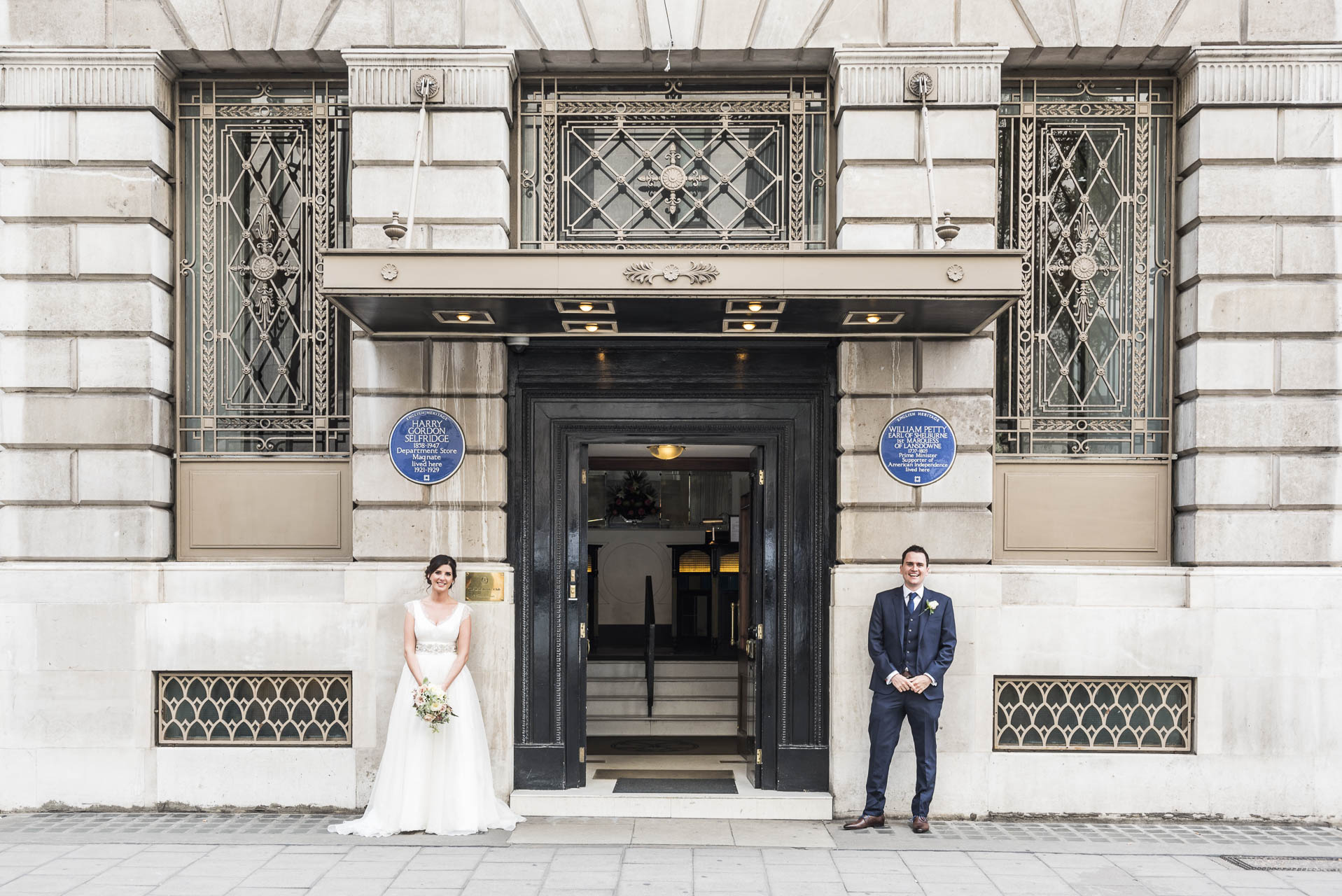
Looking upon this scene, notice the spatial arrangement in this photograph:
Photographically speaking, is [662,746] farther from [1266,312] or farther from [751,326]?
[1266,312]

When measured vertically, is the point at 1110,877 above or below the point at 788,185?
below

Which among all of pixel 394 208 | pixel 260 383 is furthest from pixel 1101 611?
pixel 260 383

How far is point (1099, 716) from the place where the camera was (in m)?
8.33

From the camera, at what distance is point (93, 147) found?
8.47m

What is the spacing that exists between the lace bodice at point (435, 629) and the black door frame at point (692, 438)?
67 cm

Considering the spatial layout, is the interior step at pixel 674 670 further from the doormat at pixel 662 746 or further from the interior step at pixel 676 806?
the interior step at pixel 676 806

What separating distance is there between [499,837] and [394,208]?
4.95m

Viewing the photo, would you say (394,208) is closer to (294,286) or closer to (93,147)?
(294,286)

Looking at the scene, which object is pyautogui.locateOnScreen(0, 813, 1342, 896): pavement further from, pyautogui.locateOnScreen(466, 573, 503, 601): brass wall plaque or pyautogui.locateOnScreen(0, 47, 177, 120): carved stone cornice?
pyautogui.locateOnScreen(0, 47, 177, 120): carved stone cornice

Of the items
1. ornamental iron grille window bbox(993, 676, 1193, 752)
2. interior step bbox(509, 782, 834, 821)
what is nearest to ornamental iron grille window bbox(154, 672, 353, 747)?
interior step bbox(509, 782, 834, 821)

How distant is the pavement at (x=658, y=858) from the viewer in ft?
21.6

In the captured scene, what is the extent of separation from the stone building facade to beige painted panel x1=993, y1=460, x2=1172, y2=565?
0.10 ft

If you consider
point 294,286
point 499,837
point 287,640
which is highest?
point 294,286

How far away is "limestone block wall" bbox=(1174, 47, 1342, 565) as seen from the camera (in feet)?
26.9
